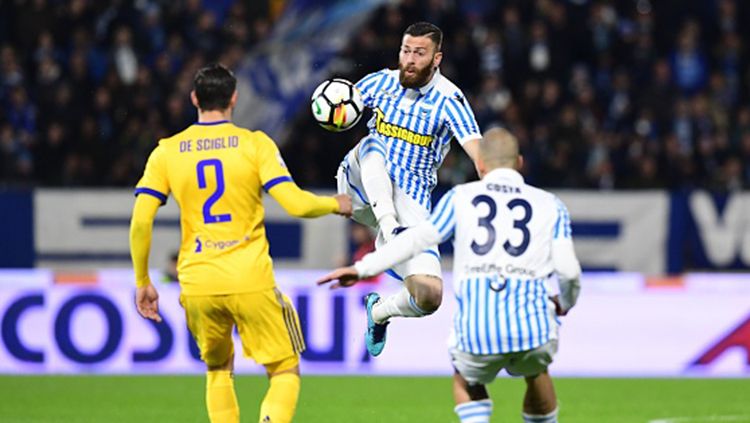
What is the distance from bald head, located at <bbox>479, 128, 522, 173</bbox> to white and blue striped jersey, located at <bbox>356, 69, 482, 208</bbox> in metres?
1.98

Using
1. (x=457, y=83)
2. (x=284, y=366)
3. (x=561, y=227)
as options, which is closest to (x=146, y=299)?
(x=284, y=366)

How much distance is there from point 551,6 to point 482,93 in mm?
1587

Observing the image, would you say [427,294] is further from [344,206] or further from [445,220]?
[445,220]

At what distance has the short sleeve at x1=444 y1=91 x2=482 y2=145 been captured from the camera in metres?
8.16

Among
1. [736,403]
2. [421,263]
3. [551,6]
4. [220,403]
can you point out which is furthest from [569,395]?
[551,6]

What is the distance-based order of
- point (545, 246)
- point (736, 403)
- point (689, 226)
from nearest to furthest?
point (545, 246) < point (736, 403) < point (689, 226)

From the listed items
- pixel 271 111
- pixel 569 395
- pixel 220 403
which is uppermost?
pixel 271 111

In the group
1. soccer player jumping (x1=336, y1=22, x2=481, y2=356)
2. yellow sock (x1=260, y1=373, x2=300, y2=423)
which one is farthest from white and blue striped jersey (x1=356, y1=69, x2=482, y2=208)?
yellow sock (x1=260, y1=373, x2=300, y2=423)

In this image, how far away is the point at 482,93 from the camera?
16281mm

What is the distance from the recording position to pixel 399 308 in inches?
336

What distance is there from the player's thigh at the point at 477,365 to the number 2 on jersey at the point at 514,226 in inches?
18.2

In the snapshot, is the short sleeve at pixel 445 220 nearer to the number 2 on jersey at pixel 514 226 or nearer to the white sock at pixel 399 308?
the number 2 on jersey at pixel 514 226

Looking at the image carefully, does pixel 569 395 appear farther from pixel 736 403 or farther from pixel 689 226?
pixel 689 226

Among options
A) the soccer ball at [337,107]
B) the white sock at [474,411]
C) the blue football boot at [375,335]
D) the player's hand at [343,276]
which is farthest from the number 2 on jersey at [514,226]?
the blue football boot at [375,335]
